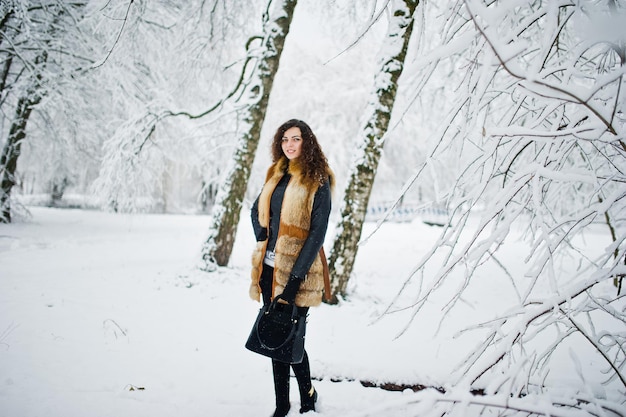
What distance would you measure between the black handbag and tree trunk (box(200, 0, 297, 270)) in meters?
3.22

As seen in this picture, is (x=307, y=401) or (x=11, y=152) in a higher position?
(x=11, y=152)

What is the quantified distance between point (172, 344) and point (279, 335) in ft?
4.88

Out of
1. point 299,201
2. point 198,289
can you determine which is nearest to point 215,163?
point 198,289

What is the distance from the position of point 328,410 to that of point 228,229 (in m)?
3.36

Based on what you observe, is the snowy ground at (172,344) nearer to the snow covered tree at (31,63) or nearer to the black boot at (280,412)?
the black boot at (280,412)

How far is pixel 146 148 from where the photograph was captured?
520 centimetres

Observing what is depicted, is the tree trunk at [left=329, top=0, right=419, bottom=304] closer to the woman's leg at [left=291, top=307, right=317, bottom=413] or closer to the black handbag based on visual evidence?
the woman's leg at [left=291, top=307, right=317, bottom=413]

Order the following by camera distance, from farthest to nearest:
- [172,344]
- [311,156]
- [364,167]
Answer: [364,167] → [172,344] → [311,156]

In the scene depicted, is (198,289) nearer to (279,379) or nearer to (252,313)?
(252,313)

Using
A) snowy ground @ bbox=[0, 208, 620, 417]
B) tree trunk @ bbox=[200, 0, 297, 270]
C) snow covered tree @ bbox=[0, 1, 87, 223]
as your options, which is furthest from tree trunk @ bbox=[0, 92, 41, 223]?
tree trunk @ bbox=[200, 0, 297, 270]

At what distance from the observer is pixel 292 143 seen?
196cm

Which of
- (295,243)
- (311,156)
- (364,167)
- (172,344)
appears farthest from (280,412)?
(364,167)

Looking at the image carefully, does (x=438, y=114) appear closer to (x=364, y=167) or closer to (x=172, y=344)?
(x=364, y=167)

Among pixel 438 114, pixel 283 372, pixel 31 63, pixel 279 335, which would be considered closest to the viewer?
pixel 279 335
